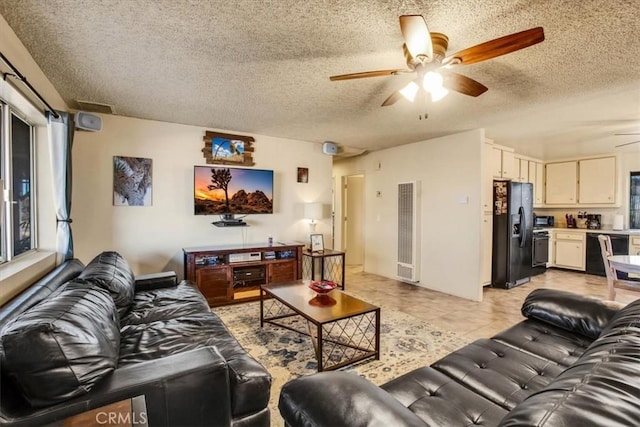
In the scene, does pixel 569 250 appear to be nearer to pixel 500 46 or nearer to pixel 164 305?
pixel 500 46

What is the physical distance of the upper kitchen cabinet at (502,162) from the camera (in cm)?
480

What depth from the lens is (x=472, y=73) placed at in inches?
98.3

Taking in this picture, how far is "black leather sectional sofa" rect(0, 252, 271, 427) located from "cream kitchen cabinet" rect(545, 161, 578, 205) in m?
6.93

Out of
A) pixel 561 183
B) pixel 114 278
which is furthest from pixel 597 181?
pixel 114 278

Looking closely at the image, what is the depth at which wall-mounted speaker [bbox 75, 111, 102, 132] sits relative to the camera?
3328mm

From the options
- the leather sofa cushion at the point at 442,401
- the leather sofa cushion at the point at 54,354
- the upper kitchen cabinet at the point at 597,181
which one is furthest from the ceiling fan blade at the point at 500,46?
the upper kitchen cabinet at the point at 597,181

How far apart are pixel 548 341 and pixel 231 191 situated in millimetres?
3761

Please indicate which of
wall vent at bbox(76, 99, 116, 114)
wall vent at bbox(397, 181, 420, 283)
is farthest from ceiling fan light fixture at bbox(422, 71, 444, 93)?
wall vent at bbox(76, 99, 116, 114)

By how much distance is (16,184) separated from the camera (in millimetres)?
2455

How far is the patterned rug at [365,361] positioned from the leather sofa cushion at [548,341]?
2.52 ft

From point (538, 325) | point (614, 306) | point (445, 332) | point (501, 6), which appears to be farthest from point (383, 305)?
point (501, 6)

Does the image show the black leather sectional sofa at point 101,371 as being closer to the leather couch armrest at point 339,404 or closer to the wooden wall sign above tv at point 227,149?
the leather couch armrest at point 339,404

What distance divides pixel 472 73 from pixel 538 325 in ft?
6.45

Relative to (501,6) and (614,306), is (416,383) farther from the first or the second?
(501,6)
